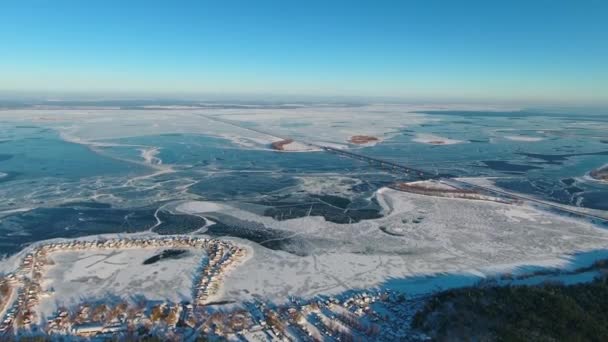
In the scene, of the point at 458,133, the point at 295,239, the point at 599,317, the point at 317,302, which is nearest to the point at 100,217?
the point at 295,239

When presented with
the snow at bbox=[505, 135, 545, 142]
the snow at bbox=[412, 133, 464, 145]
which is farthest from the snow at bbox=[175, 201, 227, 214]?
the snow at bbox=[505, 135, 545, 142]

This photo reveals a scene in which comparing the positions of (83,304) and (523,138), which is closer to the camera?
(83,304)

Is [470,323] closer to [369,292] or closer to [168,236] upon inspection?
[369,292]

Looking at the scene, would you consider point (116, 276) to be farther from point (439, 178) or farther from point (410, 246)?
point (439, 178)

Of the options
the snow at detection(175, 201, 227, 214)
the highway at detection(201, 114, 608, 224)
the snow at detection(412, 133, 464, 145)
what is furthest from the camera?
the snow at detection(412, 133, 464, 145)

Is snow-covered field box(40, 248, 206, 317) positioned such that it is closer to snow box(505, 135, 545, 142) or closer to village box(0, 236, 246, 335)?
village box(0, 236, 246, 335)

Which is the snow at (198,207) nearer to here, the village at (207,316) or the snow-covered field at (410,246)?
the snow-covered field at (410,246)

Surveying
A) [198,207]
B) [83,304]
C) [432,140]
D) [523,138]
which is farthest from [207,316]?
[523,138]

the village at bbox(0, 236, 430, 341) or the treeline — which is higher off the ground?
the treeline
